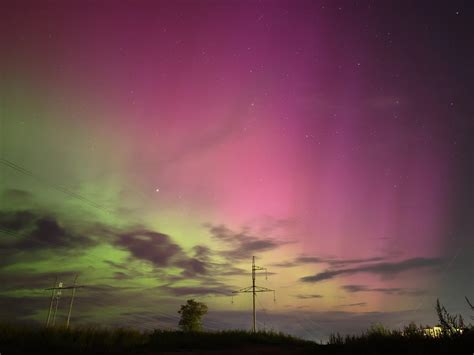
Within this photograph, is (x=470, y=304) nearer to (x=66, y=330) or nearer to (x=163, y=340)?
(x=163, y=340)

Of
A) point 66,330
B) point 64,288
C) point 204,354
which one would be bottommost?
point 204,354

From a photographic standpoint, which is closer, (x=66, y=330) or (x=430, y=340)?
(x=430, y=340)

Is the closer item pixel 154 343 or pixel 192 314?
pixel 154 343

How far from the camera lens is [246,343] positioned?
20.7 meters

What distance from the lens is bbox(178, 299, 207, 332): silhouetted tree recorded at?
206 ft

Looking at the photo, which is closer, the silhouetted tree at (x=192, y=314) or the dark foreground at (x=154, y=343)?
the dark foreground at (x=154, y=343)

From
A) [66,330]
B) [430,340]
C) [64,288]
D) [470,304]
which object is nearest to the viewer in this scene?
[470,304]

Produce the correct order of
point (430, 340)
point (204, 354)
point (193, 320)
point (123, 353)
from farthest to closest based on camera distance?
point (193, 320)
point (204, 354)
point (123, 353)
point (430, 340)

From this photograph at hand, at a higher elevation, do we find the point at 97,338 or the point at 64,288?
the point at 64,288

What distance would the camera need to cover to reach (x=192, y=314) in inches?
2512

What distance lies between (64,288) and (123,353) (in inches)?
2648

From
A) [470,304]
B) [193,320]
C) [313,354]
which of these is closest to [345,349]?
[313,354]

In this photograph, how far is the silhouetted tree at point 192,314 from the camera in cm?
6269

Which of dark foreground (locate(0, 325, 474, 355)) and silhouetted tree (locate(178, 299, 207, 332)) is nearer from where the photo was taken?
dark foreground (locate(0, 325, 474, 355))
